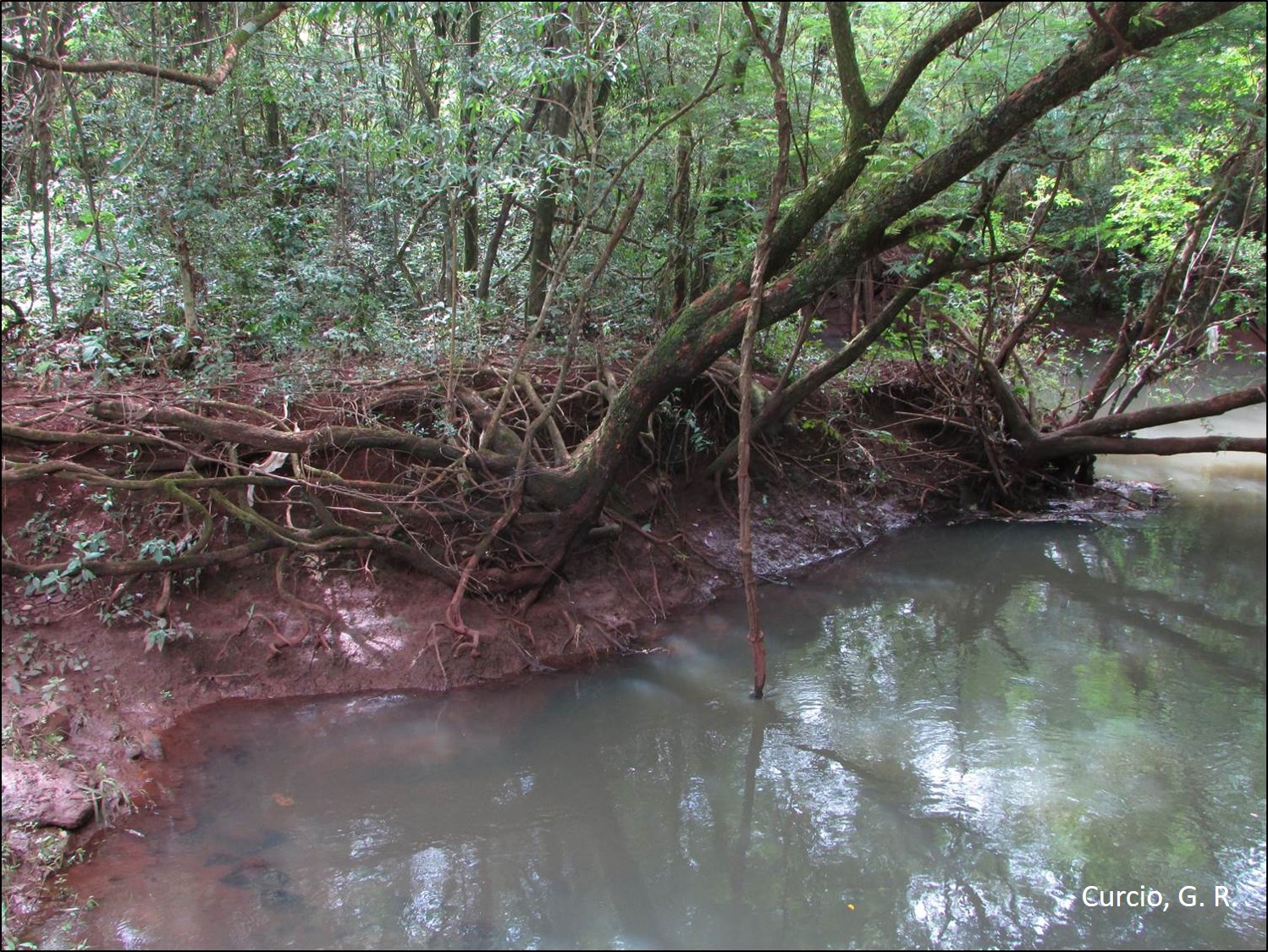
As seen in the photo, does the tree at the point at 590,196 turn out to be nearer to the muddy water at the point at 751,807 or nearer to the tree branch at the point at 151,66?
the tree branch at the point at 151,66

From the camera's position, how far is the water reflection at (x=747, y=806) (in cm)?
348

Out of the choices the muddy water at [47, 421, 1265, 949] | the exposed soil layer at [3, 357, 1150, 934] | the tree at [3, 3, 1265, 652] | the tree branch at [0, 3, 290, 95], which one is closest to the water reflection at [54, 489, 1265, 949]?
the muddy water at [47, 421, 1265, 949]

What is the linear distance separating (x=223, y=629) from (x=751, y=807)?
3361 mm

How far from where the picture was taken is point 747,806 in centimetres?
429

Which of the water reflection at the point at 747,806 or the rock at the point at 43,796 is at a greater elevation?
the rock at the point at 43,796

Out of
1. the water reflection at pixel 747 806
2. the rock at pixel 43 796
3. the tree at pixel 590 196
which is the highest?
the tree at pixel 590 196

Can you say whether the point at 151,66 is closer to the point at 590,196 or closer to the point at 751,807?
the point at 590,196

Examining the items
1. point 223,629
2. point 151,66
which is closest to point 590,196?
point 151,66

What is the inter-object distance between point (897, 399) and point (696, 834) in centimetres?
674

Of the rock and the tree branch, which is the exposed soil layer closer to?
the rock

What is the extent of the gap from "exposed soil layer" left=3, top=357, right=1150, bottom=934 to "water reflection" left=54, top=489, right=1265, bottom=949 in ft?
0.84

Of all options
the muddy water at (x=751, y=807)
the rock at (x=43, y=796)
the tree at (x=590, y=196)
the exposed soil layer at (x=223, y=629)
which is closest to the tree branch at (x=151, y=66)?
the tree at (x=590, y=196)

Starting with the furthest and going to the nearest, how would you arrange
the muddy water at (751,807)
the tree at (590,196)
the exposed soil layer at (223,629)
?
1. the tree at (590,196)
2. the exposed soil layer at (223,629)
3. the muddy water at (751,807)

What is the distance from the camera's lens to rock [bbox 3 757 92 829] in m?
3.73
